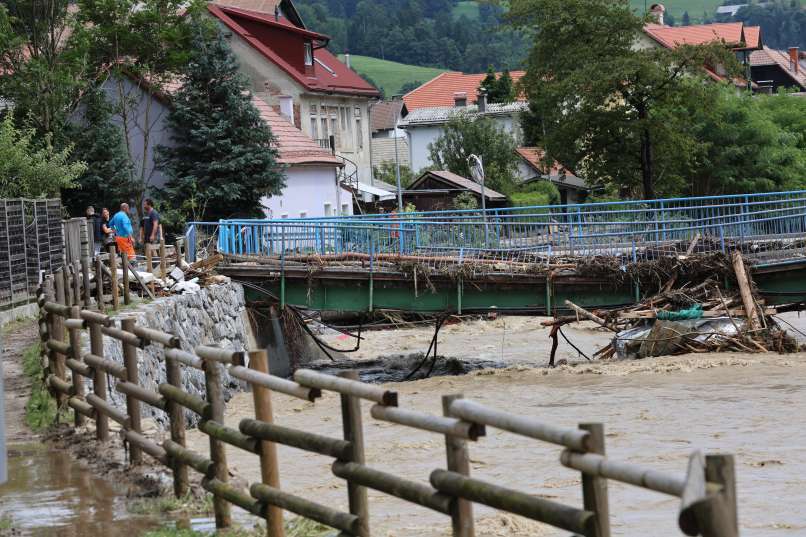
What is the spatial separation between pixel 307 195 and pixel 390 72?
133 meters

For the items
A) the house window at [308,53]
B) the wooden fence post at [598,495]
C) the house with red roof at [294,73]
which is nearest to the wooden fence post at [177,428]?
the wooden fence post at [598,495]

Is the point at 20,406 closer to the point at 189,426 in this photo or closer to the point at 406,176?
the point at 189,426

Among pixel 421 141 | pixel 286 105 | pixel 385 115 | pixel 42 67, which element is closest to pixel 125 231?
pixel 42 67

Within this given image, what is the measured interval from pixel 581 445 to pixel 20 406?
10.5 meters

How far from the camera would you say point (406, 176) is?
237ft

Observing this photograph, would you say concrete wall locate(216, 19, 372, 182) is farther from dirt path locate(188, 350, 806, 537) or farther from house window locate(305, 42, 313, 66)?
dirt path locate(188, 350, 806, 537)

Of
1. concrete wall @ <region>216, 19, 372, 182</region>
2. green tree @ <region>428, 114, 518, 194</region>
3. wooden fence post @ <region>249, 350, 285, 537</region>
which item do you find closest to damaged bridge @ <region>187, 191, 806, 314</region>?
wooden fence post @ <region>249, 350, 285, 537</region>

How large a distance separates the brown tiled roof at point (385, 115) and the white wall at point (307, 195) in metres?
45.7

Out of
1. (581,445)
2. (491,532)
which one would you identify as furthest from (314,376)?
(491,532)

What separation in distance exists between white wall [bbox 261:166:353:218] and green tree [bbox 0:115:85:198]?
1441 cm

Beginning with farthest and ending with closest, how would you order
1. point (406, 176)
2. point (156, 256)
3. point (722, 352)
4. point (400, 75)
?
point (400, 75) → point (406, 176) → point (156, 256) → point (722, 352)

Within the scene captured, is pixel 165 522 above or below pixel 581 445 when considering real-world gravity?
below

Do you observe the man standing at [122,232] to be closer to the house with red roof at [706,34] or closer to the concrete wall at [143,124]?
the concrete wall at [143,124]

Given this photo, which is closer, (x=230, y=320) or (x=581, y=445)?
(x=581, y=445)
